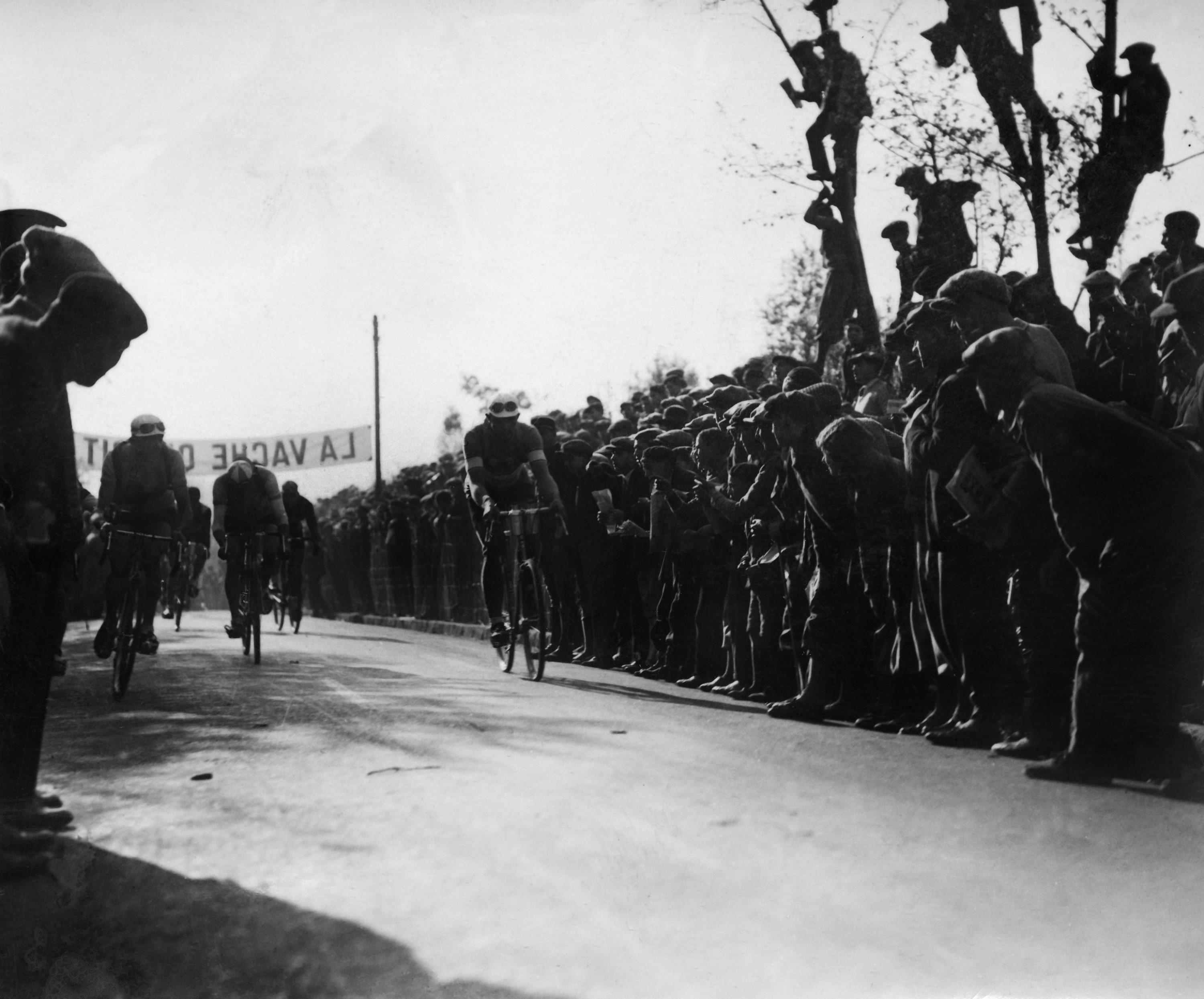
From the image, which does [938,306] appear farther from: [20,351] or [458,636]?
[458,636]

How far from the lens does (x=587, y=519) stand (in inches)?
464

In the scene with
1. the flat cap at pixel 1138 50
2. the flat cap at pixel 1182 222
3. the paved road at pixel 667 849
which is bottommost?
the paved road at pixel 667 849

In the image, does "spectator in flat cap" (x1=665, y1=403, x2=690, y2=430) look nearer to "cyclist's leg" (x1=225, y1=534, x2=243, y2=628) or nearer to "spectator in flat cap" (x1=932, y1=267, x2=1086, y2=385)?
"cyclist's leg" (x1=225, y1=534, x2=243, y2=628)

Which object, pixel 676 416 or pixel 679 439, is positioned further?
pixel 676 416

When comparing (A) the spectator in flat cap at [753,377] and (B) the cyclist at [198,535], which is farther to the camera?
(B) the cyclist at [198,535]

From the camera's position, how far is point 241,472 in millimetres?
12289

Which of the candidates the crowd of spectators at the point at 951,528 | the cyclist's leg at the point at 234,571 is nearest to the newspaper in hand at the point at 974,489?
the crowd of spectators at the point at 951,528

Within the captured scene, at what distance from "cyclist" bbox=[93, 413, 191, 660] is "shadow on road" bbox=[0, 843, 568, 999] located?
16.1 ft

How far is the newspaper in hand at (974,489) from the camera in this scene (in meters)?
5.74

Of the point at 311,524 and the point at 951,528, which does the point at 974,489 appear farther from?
the point at 311,524

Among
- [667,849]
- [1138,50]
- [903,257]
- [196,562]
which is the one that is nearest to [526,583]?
[903,257]

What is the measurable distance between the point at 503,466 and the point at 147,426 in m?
2.47

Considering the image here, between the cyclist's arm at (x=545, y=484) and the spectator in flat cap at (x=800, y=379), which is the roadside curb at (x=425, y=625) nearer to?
the cyclist's arm at (x=545, y=484)

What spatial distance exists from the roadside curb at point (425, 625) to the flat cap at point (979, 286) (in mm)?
11004
